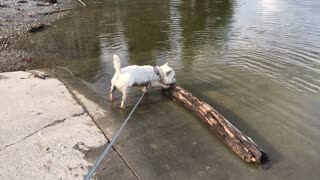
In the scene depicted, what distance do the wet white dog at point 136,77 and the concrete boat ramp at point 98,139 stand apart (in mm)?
374

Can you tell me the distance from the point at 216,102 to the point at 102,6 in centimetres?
1712

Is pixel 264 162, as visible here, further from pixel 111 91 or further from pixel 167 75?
pixel 111 91

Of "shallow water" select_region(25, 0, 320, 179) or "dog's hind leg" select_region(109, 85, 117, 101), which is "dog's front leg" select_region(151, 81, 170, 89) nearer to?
"shallow water" select_region(25, 0, 320, 179)

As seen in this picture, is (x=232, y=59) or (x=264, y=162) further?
(x=232, y=59)

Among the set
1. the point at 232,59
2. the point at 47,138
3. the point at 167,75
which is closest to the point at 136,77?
the point at 167,75

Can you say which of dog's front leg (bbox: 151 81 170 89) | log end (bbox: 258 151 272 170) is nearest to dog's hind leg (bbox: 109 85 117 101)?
dog's front leg (bbox: 151 81 170 89)

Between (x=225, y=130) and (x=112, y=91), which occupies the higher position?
(x=112, y=91)

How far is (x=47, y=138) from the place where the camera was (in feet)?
19.1

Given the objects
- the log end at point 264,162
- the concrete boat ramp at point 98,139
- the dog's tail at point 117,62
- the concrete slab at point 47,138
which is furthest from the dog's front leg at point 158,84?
the log end at point 264,162

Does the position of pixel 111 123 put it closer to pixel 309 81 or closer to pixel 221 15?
pixel 309 81

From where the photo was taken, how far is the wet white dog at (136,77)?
6969mm

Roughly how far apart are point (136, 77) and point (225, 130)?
2.25m

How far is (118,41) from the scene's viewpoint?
13094mm

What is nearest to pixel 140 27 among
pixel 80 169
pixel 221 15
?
pixel 221 15
